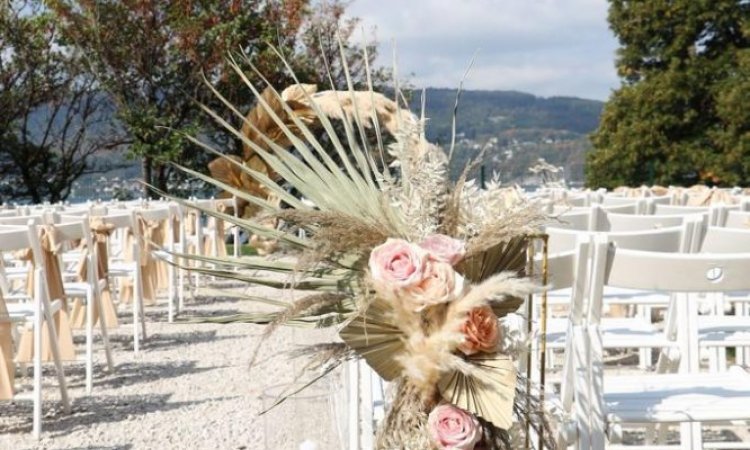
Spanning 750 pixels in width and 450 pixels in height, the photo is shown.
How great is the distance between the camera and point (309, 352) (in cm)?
154

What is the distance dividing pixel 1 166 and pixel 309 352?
61.5 feet

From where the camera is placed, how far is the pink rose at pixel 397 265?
4.57 ft

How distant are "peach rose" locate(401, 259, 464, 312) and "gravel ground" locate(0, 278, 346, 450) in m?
1.99

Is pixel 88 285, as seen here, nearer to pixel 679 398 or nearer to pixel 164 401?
pixel 164 401

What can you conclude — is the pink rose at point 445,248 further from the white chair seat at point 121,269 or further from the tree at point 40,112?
the tree at point 40,112

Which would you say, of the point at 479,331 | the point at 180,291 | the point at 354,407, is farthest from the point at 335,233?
the point at 180,291

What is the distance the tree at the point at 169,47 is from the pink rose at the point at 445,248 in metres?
15.5

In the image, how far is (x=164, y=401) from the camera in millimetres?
5391

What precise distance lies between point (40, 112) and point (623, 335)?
17190mm

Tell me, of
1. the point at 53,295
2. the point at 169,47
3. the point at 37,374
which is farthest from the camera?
the point at 169,47

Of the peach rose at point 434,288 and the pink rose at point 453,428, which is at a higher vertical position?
the peach rose at point 434,288

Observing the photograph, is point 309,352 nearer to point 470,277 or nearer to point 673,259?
point 470,277

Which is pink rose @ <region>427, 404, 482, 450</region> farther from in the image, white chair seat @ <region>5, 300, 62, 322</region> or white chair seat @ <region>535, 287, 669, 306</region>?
white chair seat @ <region>5, 300, 62, 322</region>

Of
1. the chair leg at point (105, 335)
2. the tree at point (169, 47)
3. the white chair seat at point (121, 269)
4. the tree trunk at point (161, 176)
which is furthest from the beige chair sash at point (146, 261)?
the tree trunk at point (161, 176)
